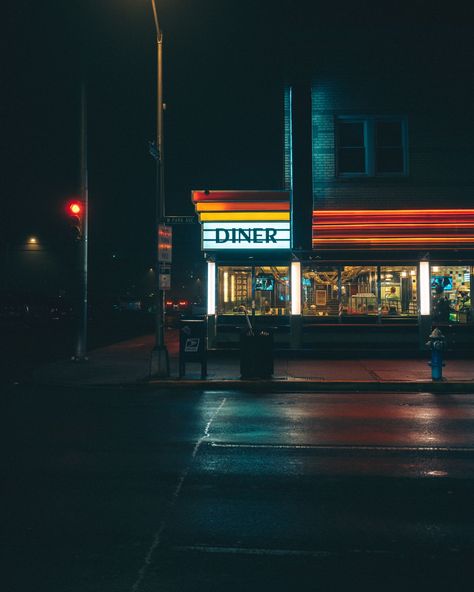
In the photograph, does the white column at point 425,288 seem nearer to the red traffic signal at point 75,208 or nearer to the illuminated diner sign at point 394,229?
the illuminated diner sign at point 394,229

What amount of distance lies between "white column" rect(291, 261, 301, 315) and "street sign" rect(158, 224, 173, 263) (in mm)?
5864

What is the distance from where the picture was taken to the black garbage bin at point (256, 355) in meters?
15.4

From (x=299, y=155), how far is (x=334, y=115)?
80.1 inches

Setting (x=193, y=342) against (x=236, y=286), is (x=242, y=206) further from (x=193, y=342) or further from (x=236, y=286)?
(x=193, y=342)

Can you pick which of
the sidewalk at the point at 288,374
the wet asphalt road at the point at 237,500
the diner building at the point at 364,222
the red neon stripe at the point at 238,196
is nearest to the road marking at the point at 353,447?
the wet asphalt road at the point at 237,500

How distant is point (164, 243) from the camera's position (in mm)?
16016

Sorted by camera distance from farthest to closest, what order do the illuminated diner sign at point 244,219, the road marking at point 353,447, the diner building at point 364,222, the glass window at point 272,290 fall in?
the glass window at point 272,290 → the illuminated diner sign at point 244,219 → the diner building at point 364,222 → the road marking at point 353,447

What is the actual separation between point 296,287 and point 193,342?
615cm

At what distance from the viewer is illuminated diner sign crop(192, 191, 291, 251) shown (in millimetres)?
20594

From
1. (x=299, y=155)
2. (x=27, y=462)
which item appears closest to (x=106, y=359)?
(x=299, y=155)

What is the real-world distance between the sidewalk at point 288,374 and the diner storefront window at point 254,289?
1.58 metres

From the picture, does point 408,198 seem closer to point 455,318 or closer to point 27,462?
point 455,318

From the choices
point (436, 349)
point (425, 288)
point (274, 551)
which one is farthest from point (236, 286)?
point (274, 551)

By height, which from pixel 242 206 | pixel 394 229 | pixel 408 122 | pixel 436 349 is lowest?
pixel 436 349
